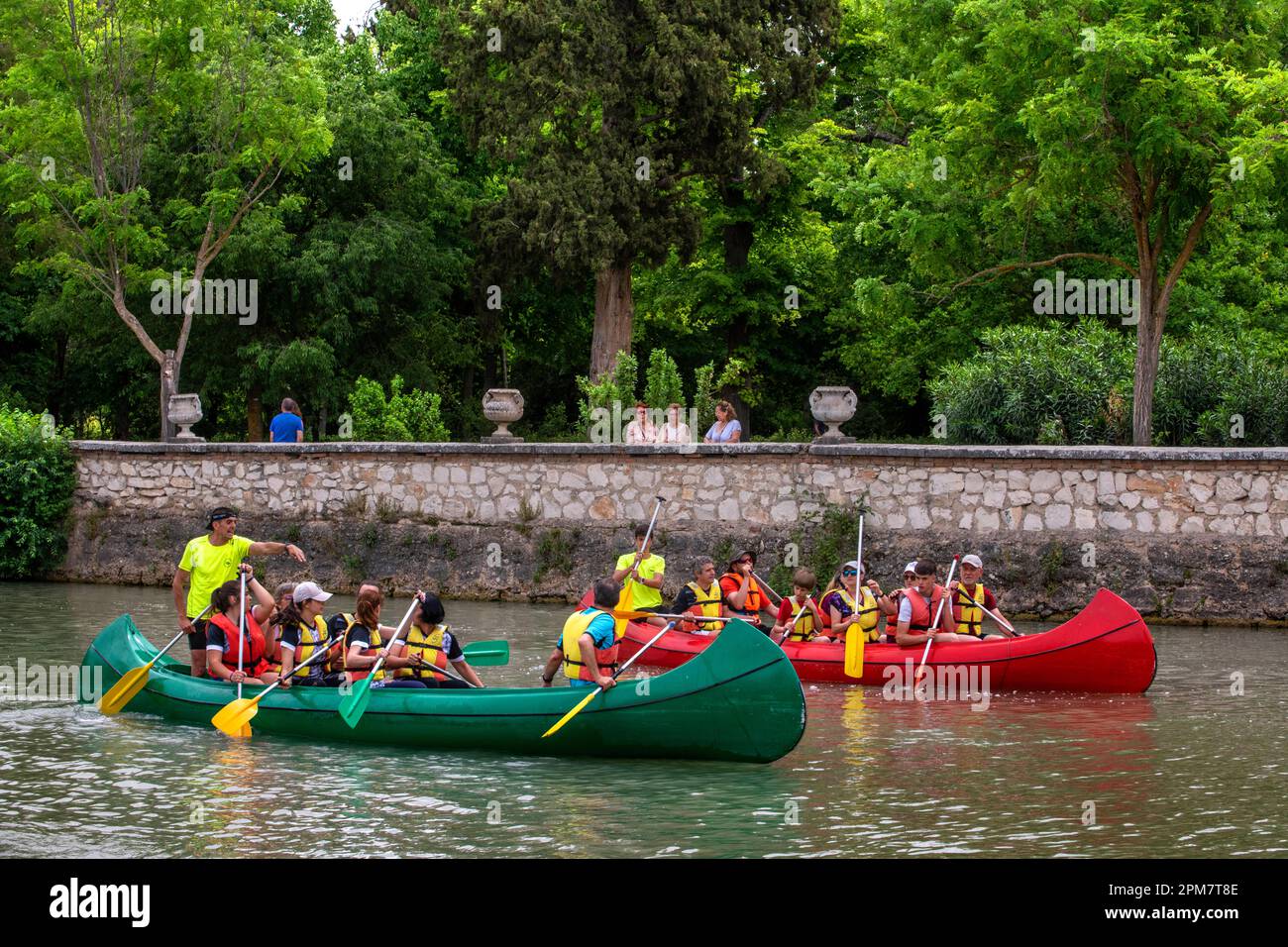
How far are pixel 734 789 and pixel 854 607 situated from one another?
17.3 ft

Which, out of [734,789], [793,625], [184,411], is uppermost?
[184,411]

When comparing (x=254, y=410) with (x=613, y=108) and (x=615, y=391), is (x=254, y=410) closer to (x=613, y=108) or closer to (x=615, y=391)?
(x=613, y=108)

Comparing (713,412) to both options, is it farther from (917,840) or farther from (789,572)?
(917,840)

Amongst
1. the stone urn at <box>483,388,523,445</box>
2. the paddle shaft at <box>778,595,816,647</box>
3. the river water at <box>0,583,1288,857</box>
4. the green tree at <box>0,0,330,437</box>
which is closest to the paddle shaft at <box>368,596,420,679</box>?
the river water at <box>0,583,1288,857</box>

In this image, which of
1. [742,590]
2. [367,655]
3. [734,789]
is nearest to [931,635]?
[742,590]

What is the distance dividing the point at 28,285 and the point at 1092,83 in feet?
77.8

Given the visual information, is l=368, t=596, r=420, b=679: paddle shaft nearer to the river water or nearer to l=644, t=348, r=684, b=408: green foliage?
the river water

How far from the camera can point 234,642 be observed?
1427 centimetres

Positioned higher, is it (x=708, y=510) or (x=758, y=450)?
(x=758, y=450)

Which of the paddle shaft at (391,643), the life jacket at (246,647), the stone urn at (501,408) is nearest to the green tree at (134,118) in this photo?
the stone urn at (501,408)

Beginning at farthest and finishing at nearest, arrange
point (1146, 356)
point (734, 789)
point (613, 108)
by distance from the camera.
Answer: point (613, 108) → point (1146, 356) → point (734, 789)

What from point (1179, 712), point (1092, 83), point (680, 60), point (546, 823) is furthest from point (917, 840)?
point (680, 60)

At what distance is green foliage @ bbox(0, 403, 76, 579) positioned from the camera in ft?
83.3

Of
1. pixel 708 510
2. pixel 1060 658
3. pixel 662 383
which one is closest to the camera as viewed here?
pixel 1060 658
